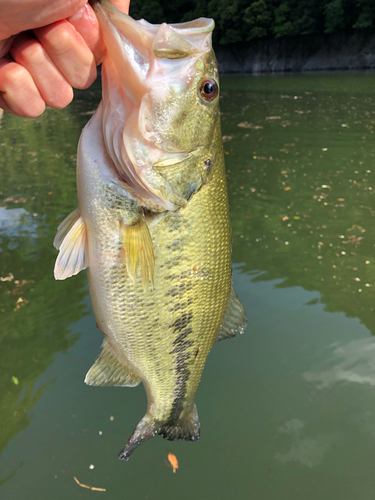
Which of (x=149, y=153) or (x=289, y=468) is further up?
(x=149, y=153)

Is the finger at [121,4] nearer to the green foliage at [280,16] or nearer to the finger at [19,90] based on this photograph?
the finger at [19,90]

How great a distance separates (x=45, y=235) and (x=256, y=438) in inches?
171

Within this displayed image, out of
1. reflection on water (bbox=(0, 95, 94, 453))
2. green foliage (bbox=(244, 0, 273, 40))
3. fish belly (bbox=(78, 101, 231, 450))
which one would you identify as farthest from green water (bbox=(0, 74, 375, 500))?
green foliage (bbox=(244, 0, 273, 40))

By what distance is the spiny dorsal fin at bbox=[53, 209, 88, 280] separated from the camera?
5.65ft

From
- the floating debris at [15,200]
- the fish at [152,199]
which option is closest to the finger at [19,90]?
the fish at [152,199]

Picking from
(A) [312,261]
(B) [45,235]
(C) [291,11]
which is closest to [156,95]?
(A) [312,261]

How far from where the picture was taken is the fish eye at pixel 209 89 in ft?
5.39

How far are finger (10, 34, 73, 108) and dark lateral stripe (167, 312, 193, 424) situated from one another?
1.11 meters

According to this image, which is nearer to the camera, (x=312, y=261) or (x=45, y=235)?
(x=312, y=261)

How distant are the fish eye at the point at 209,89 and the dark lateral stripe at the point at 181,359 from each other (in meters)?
0.96

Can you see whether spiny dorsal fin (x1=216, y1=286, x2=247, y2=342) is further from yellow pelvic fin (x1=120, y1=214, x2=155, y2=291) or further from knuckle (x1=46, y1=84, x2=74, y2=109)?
knuckle (x1=46, y1=84, x2=74, y2=109)

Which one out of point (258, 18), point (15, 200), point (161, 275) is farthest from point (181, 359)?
point (258, 18)

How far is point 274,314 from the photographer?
14.9 ft

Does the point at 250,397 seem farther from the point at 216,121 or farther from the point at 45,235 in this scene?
the point at 45,235
